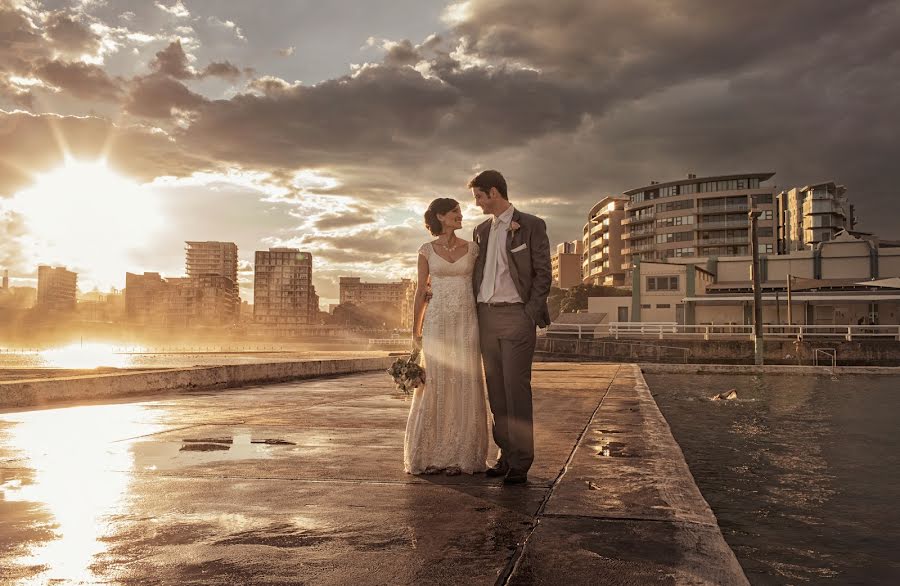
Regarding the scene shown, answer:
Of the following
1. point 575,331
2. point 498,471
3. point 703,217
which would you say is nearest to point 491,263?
point 498,471

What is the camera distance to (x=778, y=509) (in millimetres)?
4758

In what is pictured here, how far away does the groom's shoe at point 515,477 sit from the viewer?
4204 millimetres

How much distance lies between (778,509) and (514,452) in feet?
6.35

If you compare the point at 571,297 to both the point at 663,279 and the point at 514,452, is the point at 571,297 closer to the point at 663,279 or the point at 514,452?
the point at 663,279

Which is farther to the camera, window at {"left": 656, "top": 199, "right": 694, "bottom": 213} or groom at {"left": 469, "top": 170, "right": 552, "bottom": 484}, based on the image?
window at {"left": 656, "top": 199, "right": 694, "bottom": 213}

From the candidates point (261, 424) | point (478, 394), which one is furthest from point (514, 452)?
point (261, 424)

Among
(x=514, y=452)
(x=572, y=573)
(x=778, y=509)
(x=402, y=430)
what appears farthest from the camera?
(x=402, y=430)

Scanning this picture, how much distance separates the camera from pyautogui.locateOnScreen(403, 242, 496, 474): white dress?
4684 millimetres

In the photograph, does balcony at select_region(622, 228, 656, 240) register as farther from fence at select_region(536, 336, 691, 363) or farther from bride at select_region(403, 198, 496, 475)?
bride at select_region(403, 198, 496, 475)

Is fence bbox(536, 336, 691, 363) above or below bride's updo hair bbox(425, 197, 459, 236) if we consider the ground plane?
below

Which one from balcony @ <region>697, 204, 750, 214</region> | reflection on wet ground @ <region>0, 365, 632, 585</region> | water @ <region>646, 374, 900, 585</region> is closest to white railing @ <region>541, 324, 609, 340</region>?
water @ <region>646, 374, 900, 585</region>

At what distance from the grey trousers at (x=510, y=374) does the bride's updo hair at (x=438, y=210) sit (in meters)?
0.67

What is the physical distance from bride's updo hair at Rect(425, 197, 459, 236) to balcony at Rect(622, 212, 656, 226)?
99.4 m

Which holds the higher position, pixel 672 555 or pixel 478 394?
pixel 478 394
